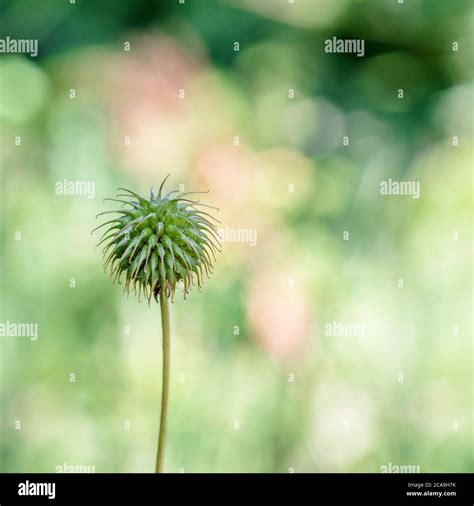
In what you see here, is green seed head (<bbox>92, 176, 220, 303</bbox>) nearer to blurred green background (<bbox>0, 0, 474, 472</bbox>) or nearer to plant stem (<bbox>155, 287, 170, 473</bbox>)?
plant stem (<bbox>155, 287, 170, 473</bbox>)

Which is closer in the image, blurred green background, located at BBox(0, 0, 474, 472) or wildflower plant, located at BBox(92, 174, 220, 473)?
wildflower plant, located at BBox(92, 174, 220, 473)

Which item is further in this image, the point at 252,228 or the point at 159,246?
the point at 252,228

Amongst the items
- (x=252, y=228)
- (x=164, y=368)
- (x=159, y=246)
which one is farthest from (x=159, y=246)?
(x=252, y=228)

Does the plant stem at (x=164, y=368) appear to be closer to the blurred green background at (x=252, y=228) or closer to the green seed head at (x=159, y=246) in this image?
the green seed head at (x=159, y=246)

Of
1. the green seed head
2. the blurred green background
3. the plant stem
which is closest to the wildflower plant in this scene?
the green seed head

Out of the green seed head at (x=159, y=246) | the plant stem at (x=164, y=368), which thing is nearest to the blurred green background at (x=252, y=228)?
the green seed head at (x=159, y=246)

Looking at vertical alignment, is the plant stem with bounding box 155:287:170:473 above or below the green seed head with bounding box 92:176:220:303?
below

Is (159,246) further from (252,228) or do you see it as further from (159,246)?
(252,228)

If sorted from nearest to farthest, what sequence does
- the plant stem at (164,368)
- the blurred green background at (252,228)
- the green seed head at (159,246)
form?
the plant stem at (164,368) → the green seed head at (159,246) → the blurred green background at (252,228)
